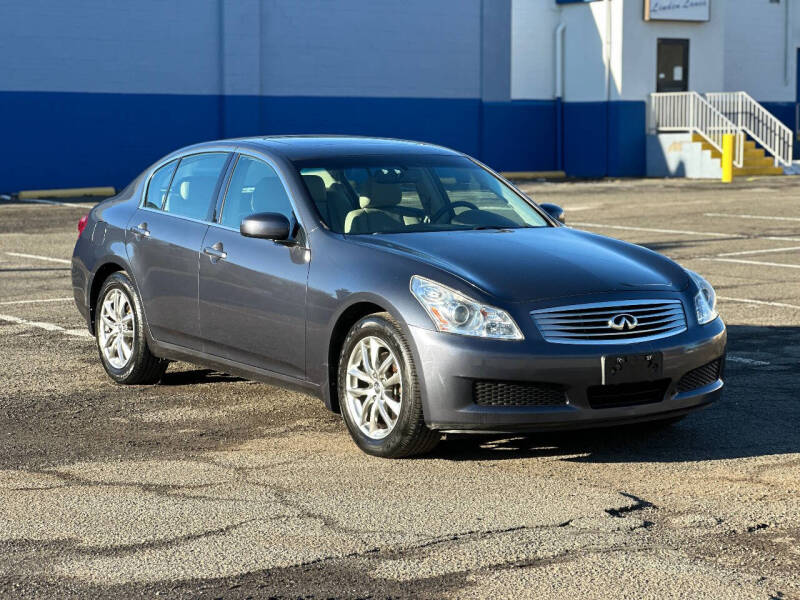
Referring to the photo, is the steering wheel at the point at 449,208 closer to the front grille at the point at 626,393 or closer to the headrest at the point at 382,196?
the headrest at the point at 382,196

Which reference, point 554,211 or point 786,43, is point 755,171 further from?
point 554,211

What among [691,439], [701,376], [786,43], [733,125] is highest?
[786,43]

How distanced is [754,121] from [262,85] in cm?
1375

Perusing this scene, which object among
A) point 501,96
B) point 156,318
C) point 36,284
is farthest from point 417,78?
point 156,318

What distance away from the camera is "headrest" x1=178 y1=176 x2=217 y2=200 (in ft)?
27.2

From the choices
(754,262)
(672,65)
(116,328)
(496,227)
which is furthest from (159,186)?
(672,65)

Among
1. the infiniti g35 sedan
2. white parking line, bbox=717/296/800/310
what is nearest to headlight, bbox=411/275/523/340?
the infiniti g35 sedan

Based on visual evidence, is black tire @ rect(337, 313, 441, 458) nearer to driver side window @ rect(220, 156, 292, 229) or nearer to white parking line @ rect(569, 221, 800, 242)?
driver side window @ rect(220, 156, 292, 229)

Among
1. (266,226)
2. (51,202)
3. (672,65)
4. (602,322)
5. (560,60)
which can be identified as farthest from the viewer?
(560,60)

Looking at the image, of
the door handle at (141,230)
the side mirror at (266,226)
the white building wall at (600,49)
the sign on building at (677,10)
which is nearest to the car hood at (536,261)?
the side mirror at (266,226)

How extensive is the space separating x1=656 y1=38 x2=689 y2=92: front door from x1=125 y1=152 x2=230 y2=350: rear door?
31394 mm

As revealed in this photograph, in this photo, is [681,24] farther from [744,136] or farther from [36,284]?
[36,284]

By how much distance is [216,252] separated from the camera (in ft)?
25.8

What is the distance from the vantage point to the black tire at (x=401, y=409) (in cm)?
653
